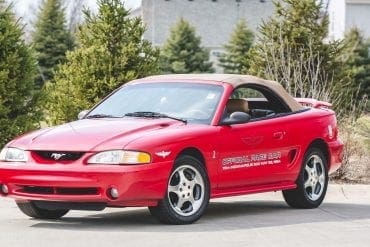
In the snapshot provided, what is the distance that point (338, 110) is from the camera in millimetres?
20000

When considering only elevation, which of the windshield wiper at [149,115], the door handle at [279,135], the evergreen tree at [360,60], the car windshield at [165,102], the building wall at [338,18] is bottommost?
the evergreen tree at [360,60]

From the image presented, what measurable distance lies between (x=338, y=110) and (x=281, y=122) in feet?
27.8

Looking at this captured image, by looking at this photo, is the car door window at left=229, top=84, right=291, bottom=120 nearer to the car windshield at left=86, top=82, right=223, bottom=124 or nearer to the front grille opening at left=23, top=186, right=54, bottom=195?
the car windshield at left=86, top=82, right=223, bottom=124

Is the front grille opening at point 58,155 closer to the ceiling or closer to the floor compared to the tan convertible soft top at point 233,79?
closer to the floor

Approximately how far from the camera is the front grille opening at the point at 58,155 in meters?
9.87

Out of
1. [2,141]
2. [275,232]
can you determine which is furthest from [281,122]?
[2,141]

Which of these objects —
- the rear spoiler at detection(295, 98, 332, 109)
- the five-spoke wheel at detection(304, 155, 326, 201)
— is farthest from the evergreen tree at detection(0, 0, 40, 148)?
the five-spoke wheel at detection(304, 155, 326, 201)

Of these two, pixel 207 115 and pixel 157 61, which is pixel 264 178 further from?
pixel 157 61

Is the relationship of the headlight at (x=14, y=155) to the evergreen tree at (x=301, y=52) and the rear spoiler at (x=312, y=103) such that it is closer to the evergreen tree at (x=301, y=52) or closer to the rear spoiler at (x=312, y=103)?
the rear spoiler at (x=312, y=103)

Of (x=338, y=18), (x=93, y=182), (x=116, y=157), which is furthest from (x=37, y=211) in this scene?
(x=338, y=18)

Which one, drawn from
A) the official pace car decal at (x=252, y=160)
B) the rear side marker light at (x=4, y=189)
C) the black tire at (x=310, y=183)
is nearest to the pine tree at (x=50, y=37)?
the black tire at (x=310, y=183)

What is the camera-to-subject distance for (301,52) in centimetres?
2152

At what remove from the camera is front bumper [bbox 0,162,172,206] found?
9680 mm

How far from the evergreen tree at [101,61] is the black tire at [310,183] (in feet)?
20.1
